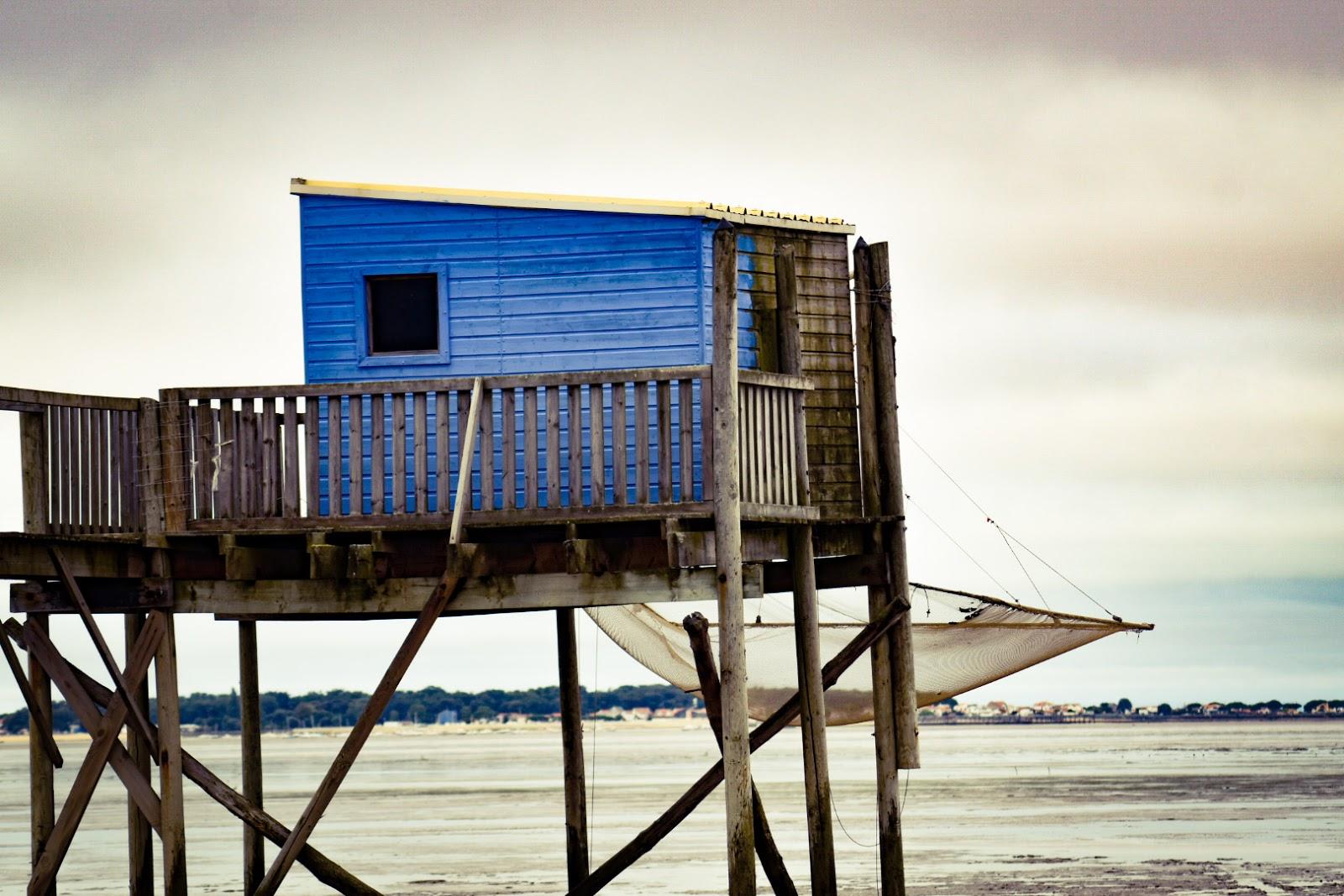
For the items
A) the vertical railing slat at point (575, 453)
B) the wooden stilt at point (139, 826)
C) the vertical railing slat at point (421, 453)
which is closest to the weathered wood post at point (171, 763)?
the wooden stilt at point (139, 826)

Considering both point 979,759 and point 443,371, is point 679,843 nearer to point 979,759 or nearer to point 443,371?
point 443,371

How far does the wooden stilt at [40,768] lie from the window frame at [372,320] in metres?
3.45

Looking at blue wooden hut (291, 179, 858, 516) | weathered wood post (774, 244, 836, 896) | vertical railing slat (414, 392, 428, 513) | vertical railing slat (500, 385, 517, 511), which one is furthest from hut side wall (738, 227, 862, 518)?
vertical railing slat (414, 392, 428, 513)

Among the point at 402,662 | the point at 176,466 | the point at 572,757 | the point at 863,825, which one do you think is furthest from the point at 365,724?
the point at 863,825

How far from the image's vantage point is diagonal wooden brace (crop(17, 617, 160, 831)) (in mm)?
16281

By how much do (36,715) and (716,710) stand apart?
5792 mm

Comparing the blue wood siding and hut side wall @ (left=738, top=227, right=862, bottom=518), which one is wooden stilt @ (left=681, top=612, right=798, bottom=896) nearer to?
the blue wood siding

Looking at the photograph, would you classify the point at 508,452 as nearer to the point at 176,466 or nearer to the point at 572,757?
the point at 176,466

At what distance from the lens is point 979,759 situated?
77.2 meters

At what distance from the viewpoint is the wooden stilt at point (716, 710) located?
16.5m

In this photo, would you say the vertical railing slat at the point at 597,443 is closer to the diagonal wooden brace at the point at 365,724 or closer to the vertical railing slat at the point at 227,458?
the diagonal wooden brace at the point at 365,724

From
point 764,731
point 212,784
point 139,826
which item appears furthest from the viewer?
point 139,826

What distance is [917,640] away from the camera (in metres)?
22.0

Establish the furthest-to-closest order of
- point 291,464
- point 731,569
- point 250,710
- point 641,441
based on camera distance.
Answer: point 250,710 < point 291,464 < point 641,441 < point 731,569
